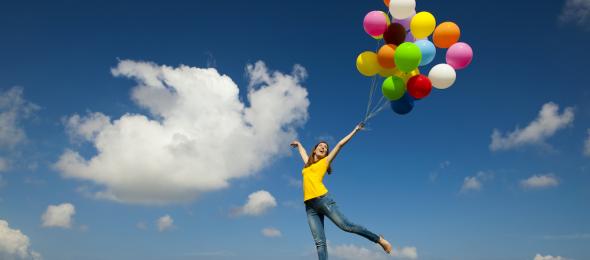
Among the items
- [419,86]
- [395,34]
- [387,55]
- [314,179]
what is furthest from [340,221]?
[395,34]

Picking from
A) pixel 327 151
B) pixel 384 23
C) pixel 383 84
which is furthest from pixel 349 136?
pixel 384 23

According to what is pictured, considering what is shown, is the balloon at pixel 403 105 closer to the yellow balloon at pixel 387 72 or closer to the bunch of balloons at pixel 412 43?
the bunch of balloons at pixel 412 43

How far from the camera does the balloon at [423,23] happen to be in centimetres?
788

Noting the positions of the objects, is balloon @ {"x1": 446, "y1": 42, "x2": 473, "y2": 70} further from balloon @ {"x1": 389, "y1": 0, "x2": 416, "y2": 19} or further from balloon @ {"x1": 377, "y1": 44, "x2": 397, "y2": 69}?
balloon @ {"x1": 377, "y1": 44, "x2": 397, "y2": 69}

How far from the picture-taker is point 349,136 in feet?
21.7

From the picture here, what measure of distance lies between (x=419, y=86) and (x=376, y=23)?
140 centimetres

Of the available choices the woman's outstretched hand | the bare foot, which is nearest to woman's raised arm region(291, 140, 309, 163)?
the woman's outstretched hand

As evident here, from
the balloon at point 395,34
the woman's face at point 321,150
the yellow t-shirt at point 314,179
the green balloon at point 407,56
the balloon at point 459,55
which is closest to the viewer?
the yellow t-shirt at point 314,179

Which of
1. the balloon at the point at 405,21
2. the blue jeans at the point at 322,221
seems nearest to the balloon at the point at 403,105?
the balloon at the point at 405,21

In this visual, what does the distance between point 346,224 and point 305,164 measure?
3.65ft

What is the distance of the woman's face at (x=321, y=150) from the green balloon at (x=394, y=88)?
1679mm

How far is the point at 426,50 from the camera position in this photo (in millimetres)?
7777

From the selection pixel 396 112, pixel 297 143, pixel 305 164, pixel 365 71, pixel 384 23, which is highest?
pixel 384 23

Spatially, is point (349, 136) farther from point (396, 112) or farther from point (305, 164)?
point (396, 112)
